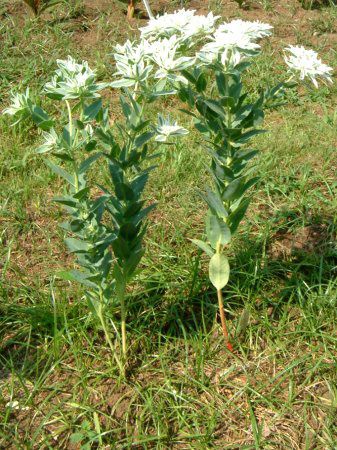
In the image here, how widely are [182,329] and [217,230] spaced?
0.45m

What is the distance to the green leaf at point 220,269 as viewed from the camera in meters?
1.98

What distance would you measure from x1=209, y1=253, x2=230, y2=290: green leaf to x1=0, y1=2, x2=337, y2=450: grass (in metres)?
0.23

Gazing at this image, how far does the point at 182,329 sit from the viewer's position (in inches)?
85.5

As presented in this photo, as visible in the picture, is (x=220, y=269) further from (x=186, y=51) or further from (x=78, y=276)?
(x=186, y=51)

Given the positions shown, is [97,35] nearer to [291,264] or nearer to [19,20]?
[19,20]

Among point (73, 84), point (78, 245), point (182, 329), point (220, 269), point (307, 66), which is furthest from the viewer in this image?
point (182, 329)

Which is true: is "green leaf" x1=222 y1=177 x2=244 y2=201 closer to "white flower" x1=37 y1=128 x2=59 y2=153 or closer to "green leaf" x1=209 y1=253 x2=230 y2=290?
"green leaf" x1=209 y1=253 x2=230 y2=290

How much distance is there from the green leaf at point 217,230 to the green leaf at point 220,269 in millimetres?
48

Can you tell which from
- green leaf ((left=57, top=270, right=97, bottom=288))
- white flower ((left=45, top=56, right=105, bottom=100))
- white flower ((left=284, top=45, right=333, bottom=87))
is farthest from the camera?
green leaf ((left=57, top=270, right=97, bottom=288))

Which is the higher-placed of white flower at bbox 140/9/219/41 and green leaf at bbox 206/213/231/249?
white flower at bbox 140/9/219/41

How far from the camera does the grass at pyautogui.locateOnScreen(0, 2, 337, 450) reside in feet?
6.34

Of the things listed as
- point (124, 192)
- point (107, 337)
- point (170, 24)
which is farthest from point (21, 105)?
point (107, 337)

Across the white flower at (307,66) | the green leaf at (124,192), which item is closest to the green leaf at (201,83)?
the white flower at (307,66)

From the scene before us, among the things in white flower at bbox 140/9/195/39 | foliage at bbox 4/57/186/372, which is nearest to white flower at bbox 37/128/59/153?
foliage at bbox 4/57/186/372
